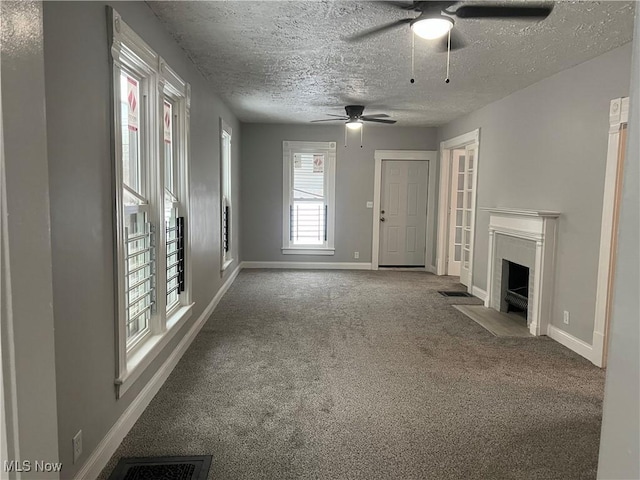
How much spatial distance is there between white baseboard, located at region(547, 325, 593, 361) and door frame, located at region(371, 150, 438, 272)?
361cm

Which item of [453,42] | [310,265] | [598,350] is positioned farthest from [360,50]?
[310,265]

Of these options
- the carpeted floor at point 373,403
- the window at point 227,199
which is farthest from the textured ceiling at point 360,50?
the carpeted floor at point 373,403

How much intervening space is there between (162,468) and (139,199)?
4.96 feet

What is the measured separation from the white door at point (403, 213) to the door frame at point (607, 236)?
14.6 feet

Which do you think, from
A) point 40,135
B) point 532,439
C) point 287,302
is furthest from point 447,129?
point 40,135

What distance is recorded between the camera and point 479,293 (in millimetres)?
5797

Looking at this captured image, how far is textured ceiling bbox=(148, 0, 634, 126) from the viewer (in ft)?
9.09

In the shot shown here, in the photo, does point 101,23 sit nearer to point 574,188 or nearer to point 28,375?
point 28,375

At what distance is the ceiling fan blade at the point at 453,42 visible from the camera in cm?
316

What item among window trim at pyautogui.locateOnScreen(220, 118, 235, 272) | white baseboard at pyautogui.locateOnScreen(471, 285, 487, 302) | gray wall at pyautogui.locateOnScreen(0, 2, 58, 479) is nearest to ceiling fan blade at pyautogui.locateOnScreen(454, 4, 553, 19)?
gray wall at pyautogui.locateOnScreen(0, 2, 58, 479)

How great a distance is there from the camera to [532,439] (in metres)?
2.38

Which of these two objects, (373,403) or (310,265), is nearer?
(373,403)

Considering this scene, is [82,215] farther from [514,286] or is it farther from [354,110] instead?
[514,286]

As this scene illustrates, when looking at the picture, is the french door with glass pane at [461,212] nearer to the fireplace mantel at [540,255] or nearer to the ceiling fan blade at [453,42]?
the fireplace mantel at [540,255]
